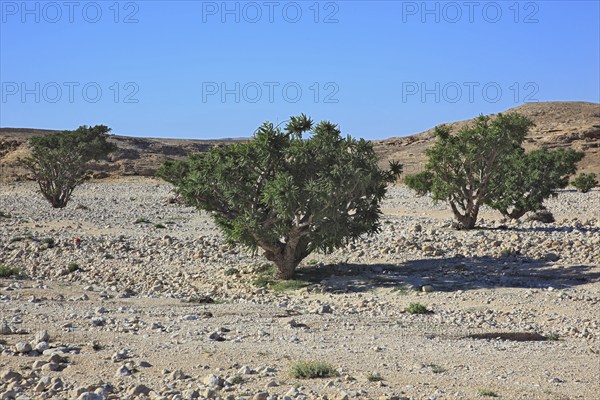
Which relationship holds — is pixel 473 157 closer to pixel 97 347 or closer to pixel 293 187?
pixel 293 187

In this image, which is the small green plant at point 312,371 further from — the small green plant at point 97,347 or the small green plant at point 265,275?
the small green plant at point 265,275

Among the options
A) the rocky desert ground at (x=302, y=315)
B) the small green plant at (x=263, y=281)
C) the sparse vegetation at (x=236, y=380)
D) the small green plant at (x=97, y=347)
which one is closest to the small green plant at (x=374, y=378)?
the rocky desert ground at (x=302, y=315)

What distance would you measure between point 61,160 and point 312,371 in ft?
119

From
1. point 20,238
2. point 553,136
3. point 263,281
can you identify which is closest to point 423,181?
point 263,281

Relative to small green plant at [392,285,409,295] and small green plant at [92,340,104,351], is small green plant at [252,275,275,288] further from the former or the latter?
small green plant at [92,340,104,351]

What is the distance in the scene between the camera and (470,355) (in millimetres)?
10430

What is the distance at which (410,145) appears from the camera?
357 ft

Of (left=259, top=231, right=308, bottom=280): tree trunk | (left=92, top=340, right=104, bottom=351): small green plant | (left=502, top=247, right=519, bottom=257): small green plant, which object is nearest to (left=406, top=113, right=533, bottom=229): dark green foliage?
(left=502, top=247, right=519, bottom=257): small green plant

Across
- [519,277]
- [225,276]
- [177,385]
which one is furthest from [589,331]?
[225,276]

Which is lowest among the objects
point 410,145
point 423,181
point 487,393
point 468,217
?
point 487,393

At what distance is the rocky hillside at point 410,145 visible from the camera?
8275cm

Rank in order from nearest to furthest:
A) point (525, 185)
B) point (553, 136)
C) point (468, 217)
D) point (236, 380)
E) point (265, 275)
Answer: point (236, 380) → point (265, 275) → point (468, 217) → point (525, 185) → point (553, 136)

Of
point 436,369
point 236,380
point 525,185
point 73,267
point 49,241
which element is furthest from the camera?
point 525,185

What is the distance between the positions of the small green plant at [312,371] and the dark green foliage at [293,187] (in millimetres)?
8397
